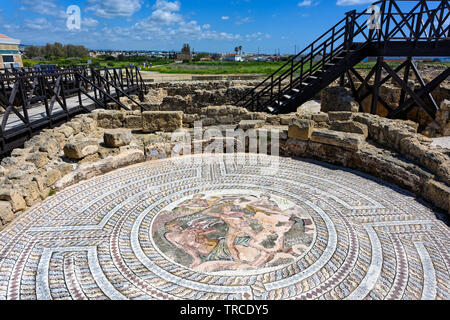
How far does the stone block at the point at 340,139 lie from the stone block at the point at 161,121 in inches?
145

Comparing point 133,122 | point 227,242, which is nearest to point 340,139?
point 227,242

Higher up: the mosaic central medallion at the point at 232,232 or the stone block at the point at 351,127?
the stone block at the point at 351,127

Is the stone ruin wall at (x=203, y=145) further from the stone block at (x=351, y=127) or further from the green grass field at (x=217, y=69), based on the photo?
the green grass field at (x=217, y=69)

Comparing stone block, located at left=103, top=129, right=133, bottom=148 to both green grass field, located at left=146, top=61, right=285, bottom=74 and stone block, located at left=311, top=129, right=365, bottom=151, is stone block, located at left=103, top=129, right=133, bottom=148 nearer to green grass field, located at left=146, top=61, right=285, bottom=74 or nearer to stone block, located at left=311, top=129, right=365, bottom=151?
stone block, located at left=311, top=129, right=365, bottom=151

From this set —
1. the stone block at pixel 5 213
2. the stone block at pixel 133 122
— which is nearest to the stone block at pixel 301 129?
the stone block at pixel 133 122

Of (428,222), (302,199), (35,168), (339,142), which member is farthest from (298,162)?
(35,168)

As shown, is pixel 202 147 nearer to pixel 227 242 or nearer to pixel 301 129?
pixel 301 129

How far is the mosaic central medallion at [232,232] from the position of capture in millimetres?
3861

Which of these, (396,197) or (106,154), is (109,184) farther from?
(396,197)

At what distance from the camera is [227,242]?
13.8 feet

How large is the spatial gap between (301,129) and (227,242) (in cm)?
436

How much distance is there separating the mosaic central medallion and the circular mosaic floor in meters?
0.02

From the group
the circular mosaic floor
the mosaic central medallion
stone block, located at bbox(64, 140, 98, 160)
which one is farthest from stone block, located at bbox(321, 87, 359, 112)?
stone block, located at bbox(64, 140, 98, 160)

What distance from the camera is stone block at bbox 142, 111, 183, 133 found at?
327 inches
